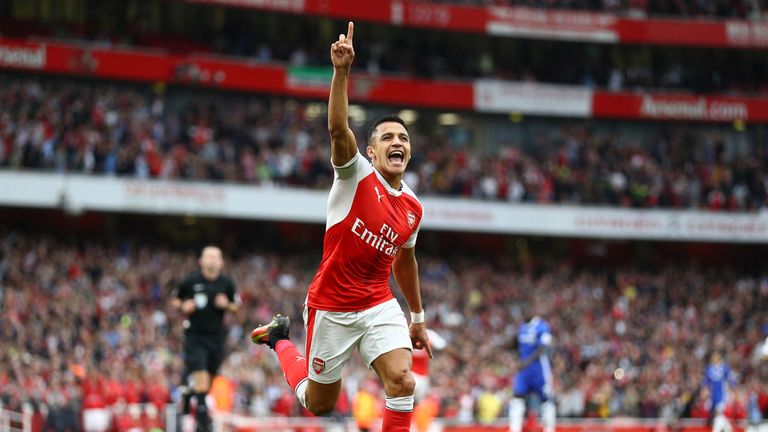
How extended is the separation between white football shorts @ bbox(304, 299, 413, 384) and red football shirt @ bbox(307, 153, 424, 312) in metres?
0.07

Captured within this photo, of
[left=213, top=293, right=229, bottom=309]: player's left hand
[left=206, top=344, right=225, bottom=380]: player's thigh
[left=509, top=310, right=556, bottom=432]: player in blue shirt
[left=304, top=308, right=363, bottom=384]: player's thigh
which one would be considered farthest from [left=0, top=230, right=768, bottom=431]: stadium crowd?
[left=304, top=308, right=363, bottom=384]: player's thigh

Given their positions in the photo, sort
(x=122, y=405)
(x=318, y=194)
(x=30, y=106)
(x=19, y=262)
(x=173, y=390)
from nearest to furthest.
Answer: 1. (x=122, y=405)
2. (x=173, y=390)
3. (x=19, y=262)
4. (x=30, y=106)
5. (x=318, y=194)

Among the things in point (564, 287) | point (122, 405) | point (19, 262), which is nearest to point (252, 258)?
point (19, 262)

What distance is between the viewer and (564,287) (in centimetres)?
3519

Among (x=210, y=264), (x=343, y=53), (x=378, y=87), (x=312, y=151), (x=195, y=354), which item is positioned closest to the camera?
(x=343, y=53)

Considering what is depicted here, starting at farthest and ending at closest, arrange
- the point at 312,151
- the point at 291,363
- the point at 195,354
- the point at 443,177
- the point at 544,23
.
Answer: the point at 544,23, the point at 443,177, the point at 312,151, the point at 195,354, the point at 291,363

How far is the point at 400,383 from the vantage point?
848 cm

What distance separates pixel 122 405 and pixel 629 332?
56.1ft

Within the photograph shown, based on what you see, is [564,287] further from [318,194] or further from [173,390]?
[173,390]

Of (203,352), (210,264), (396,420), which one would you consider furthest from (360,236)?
(203,352)

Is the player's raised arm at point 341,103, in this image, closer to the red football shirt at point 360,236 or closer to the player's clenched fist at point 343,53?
the player's clenched fist at point 343,53

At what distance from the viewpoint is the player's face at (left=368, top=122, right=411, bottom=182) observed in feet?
28.0

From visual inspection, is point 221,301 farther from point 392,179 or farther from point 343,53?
point 343,53

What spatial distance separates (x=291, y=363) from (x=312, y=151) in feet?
82.4
